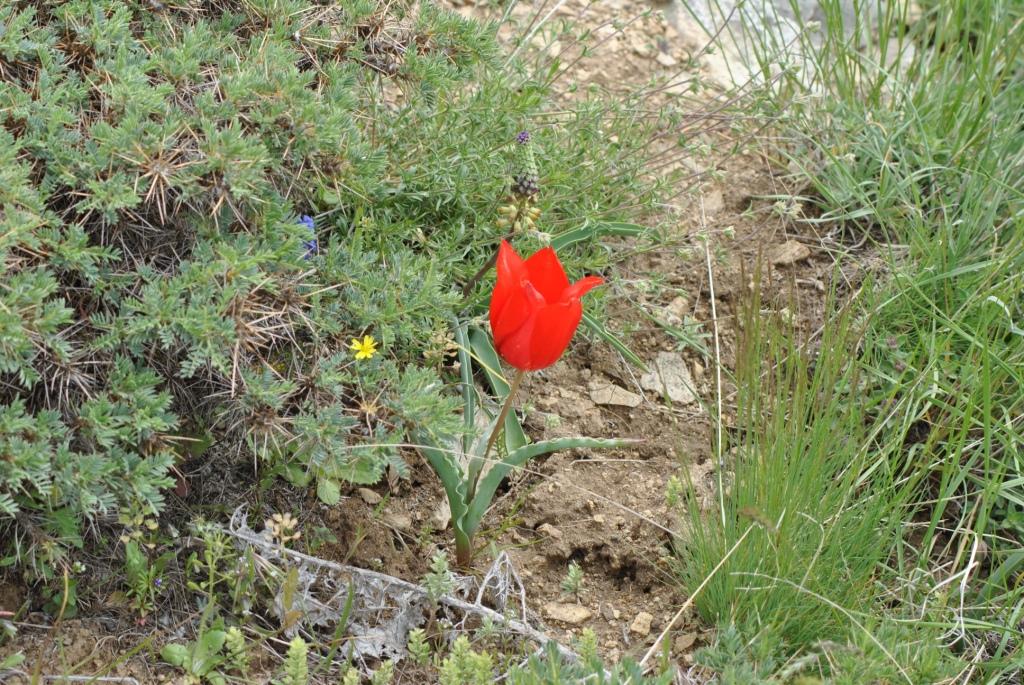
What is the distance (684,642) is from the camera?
92.6 inches

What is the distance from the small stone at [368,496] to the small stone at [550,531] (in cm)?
39

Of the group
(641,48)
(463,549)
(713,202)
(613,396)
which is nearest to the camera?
(463,549)

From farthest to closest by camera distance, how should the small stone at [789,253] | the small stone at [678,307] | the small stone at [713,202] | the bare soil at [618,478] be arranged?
the small stone at [713,202], the small stone at [789,253], the small stone at [678,307], the bare soil at [618,478]

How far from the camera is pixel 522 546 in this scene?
250 centimetres

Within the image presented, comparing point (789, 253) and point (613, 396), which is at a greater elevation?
point (789, 253)

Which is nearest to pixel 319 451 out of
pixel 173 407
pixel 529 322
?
pixel 173 407

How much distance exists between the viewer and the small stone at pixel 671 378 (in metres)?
3.04

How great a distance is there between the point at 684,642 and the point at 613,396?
0.81 m

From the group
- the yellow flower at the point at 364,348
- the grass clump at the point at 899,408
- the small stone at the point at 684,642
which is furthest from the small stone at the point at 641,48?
the small stone at the point at 684,642

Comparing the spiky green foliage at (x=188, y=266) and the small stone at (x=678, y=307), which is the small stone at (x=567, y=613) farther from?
the small stone at (x=678, y=307)

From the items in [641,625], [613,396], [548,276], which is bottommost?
[641,625]

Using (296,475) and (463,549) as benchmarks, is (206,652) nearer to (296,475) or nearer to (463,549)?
(296,475)

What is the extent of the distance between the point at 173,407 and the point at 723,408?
1429mm

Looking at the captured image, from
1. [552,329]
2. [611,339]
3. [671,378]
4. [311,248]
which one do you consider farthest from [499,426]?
[671,378]
